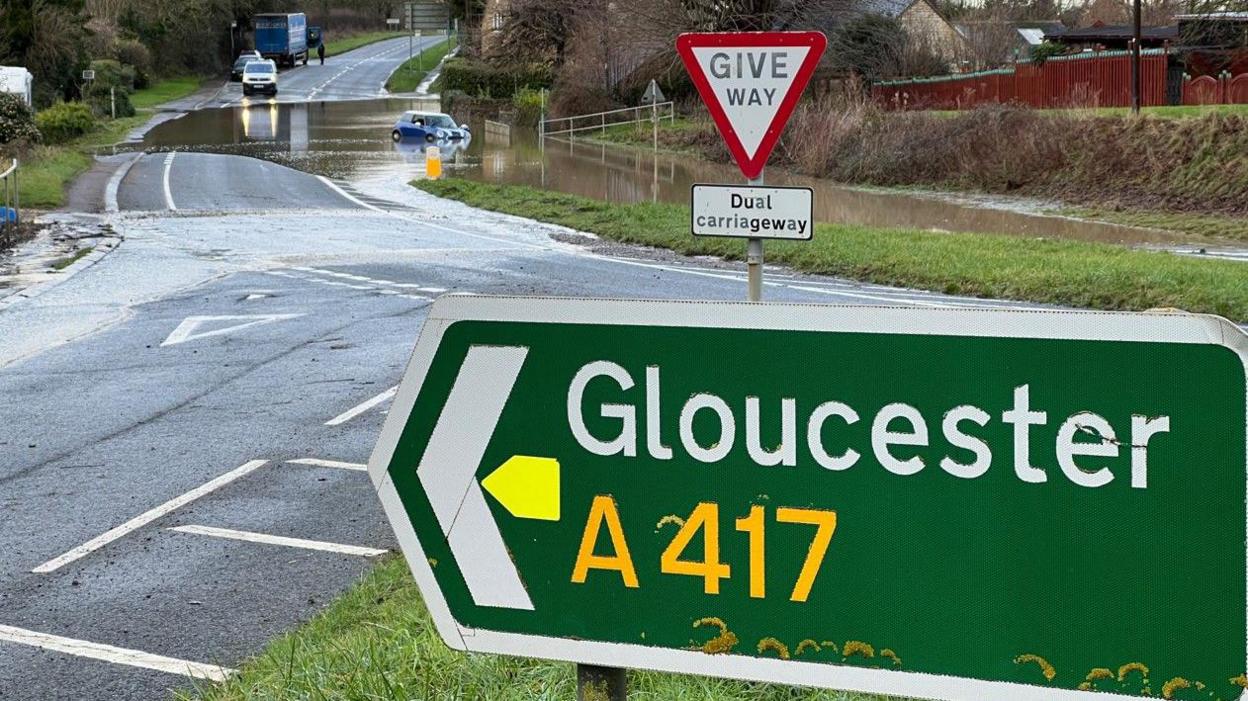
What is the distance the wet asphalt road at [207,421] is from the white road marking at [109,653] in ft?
0.04

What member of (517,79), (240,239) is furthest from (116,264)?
(517,79)

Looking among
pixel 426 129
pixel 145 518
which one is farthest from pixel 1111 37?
pixel 145 518

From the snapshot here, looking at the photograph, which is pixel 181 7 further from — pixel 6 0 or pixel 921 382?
pixel 921 382

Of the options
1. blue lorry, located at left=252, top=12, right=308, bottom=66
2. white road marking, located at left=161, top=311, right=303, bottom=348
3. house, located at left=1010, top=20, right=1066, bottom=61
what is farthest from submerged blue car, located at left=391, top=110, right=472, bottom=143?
blue lorry, located at left=252, top=12, right=308, bottom=66

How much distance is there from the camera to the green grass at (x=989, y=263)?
50.2 ft

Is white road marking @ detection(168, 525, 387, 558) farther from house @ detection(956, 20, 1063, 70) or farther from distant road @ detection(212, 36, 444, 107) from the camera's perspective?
distant road @ detection(212, 36, 444, 107)

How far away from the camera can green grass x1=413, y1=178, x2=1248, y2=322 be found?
15.3 meters

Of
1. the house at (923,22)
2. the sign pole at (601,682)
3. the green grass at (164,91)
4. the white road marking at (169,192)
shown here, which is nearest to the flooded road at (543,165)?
the white road marking at (169,192)

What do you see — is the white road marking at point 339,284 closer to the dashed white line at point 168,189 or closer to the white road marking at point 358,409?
the white road marking at point 358,409

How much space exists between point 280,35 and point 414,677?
311 ft

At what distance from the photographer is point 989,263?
1806cm

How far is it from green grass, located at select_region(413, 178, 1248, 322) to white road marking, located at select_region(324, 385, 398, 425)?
21.3 feet

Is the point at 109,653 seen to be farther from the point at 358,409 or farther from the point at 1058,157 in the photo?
the point at 1058,157

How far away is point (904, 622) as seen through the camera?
77.7 inches
